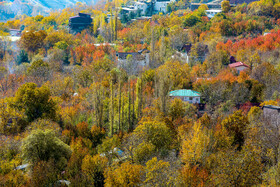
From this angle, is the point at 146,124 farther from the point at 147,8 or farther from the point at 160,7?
the point at 160,7

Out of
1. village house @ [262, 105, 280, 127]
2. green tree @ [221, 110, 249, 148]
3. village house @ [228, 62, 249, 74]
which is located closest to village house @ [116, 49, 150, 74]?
village house @ [228, 62, 249, 74]

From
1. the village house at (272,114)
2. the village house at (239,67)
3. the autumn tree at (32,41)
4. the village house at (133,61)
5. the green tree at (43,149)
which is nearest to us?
the green tree at (43,149)

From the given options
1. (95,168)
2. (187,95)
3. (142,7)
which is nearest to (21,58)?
(187,95)

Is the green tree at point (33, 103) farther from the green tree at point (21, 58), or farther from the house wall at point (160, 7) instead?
the house wall at point (160, 7)

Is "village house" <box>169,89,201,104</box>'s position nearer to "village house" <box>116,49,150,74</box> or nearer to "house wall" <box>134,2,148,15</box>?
"village house" <box>116,49,150,74</box>

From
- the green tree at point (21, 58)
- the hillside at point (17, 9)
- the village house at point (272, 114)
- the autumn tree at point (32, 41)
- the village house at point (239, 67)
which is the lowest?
the hillside at point (17, 9)

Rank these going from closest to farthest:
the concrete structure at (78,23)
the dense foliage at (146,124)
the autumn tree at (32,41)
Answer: the dense foliage at (146,124)
the autumn tree at (32,41)
the concrete structure at (78,23)

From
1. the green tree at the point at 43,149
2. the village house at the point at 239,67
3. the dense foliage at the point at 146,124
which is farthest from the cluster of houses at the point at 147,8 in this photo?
the green tree at the point at 43,149

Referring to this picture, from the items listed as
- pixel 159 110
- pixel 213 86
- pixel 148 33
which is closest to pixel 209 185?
pixel 159 110
